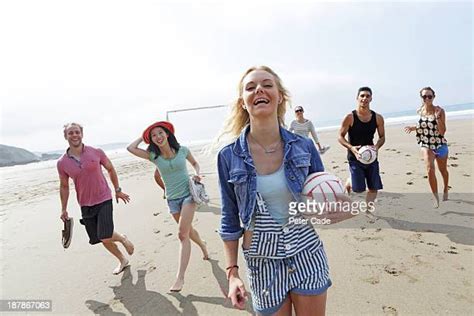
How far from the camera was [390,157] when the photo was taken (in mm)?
11203

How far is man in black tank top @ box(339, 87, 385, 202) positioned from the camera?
541 cm

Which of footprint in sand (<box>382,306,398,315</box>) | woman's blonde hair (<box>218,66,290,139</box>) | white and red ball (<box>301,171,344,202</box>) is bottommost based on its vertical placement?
footprint in sand (<box>382,306,398,315</box>)

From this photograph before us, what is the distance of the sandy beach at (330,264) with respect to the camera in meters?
3.45

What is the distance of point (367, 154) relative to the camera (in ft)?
17.0

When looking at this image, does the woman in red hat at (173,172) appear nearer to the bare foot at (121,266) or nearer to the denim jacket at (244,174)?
the bare foot at (121,266)

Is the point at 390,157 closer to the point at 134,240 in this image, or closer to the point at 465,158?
the point at 465,158

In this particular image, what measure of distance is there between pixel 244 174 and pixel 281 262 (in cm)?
60

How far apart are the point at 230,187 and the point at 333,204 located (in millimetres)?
679

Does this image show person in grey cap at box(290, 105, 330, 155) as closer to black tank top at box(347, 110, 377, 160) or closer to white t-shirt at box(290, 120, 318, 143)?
white t-shirt at box(290, 120, 318, 143)

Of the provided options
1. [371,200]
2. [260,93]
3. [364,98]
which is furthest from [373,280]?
[364,98]

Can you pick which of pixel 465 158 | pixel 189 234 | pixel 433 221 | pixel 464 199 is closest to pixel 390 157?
pixel 465 158

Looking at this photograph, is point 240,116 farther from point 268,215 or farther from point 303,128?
point 303,128

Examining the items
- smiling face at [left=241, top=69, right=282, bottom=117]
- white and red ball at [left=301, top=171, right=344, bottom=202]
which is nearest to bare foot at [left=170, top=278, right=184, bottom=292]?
white and red ball at [left=301, top=171, right=344, bottom=202]

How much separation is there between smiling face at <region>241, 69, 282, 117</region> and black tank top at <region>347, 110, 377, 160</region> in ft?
12.4
